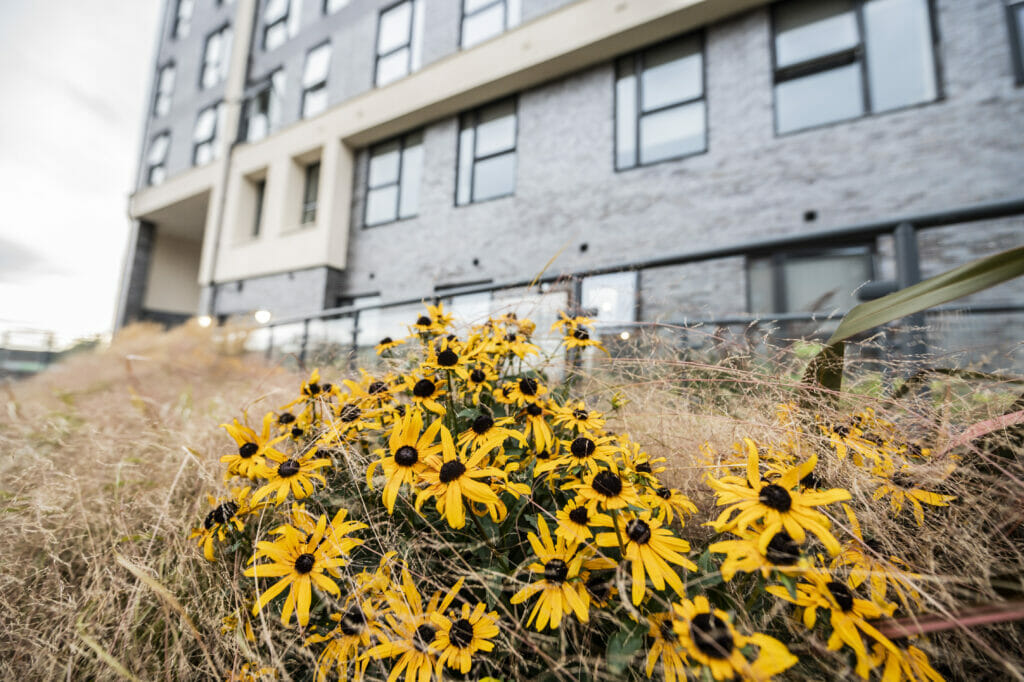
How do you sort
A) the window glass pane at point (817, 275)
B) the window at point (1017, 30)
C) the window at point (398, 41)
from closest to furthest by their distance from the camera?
the window at point (1017, 30)
the window glass pane at point (817, 275)
the window at point (398, 41)

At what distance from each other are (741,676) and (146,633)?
1.08 m

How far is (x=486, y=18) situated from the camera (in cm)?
774

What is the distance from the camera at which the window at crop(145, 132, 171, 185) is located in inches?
517

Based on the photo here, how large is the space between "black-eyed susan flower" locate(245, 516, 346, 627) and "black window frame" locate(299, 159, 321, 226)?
34.0 ft

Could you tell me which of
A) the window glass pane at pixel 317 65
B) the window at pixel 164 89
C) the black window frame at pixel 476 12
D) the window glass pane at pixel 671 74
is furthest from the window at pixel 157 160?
the window glass pane at pixel 671 74

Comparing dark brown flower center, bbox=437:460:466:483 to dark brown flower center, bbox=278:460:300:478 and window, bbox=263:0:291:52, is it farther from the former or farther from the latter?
window, bbox=263:0:291:52

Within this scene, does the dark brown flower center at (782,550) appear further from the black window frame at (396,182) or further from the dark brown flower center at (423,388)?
the black window frame at (396,182)

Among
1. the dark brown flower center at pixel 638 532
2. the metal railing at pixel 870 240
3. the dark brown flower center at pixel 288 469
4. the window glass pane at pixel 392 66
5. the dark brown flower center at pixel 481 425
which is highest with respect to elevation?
the window glass pane at pixel 392 66

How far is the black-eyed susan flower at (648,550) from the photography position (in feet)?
1.82

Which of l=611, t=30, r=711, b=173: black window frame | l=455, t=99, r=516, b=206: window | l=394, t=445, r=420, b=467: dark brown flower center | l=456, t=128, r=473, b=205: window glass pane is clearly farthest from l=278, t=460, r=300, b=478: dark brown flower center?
l=456, t=128, r=473, b=205: window glass pane

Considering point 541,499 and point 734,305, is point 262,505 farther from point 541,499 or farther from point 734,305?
point 734,305

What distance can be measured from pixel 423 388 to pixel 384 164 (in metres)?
9.20

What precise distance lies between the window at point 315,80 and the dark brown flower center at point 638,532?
11.4 m

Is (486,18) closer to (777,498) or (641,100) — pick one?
(641,100)
